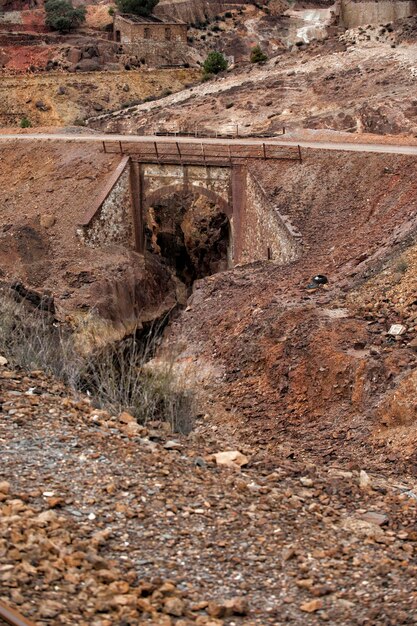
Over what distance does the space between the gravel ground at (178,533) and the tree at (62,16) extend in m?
59.5

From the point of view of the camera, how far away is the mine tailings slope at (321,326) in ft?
70.4

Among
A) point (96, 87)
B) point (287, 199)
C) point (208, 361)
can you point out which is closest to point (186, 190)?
point (287, 199)

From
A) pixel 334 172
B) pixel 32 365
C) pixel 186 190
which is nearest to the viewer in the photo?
pixel 32 365

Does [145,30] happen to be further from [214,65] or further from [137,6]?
[214,65]

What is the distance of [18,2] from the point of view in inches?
3022

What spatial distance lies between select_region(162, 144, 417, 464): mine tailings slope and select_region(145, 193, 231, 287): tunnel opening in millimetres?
8171

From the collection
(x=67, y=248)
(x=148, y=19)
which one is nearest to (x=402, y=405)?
(x=67, y=248)

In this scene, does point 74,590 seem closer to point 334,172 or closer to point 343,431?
point 343,431

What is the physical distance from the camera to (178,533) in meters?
12.5

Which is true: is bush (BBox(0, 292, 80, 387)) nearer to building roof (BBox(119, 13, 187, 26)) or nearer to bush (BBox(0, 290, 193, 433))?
bush (BBox(0, 290, 193, 433))

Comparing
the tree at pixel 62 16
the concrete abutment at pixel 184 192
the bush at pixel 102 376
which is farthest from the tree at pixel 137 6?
the bush at pixel 102 376

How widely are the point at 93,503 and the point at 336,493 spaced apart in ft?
12.0

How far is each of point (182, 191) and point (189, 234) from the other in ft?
20.0

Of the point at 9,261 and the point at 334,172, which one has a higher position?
the point at 334,172
